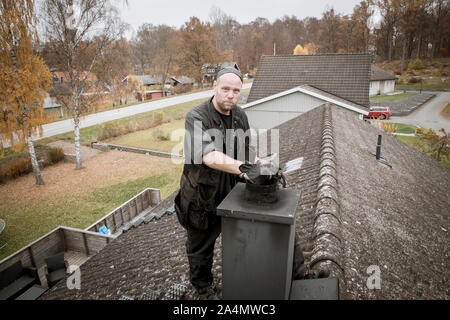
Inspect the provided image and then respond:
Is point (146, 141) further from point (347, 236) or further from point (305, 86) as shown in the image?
point (347, 236)

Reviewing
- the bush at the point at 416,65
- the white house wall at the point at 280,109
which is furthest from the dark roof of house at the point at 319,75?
the bush at the point at 416,65

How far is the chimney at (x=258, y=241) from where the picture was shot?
1796 millimetres

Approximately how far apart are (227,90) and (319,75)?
54.4ft

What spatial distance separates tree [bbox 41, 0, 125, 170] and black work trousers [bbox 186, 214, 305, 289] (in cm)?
1685

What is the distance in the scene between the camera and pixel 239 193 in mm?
2094

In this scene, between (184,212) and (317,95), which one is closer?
(184,212)

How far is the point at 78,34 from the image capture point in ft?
51.1

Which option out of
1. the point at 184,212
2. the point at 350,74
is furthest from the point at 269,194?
the point at 350,74

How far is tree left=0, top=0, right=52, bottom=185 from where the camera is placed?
40.1 ft

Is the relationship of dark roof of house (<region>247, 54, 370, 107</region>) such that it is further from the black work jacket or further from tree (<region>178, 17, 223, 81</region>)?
tree (<region>178, 17, 223, 81</region>)

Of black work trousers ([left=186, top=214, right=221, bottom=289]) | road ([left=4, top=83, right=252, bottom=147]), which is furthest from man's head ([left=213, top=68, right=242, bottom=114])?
road ([left=4, top=83, right=252, bottom=147])
